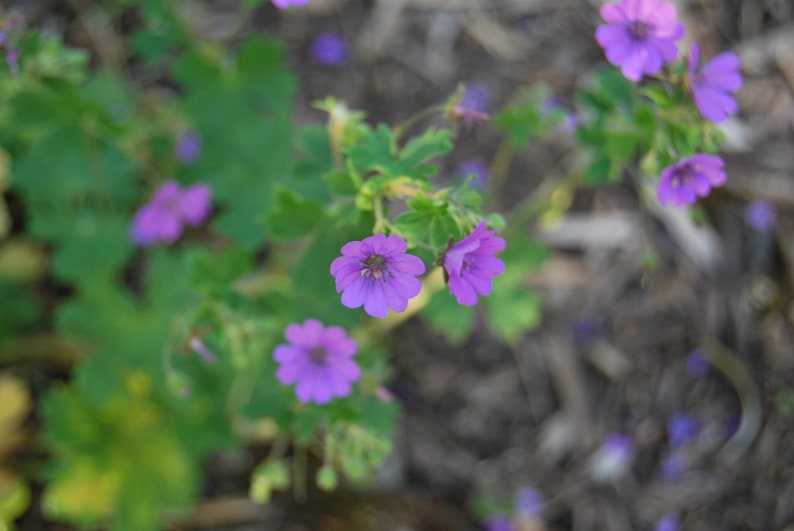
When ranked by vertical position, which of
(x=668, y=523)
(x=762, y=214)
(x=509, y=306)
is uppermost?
(x=762, y=214)

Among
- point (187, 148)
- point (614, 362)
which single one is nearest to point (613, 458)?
point (614, 362)

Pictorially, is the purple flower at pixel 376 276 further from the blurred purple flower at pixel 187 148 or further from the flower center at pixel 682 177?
the blurred purple flower at pixel 187 148

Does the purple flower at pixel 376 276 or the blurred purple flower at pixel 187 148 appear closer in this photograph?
the purple flower at pixel 376 276

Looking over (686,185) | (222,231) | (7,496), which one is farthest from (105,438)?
(686,185)

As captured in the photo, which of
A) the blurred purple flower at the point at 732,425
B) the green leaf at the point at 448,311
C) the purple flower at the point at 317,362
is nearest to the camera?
the purple flower at the point at 317,362

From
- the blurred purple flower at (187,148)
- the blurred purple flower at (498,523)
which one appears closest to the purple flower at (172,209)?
the blurred purple flower at (187,148)

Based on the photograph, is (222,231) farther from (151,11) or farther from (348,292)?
(348,292)

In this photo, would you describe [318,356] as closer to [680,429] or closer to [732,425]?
[680,429]
